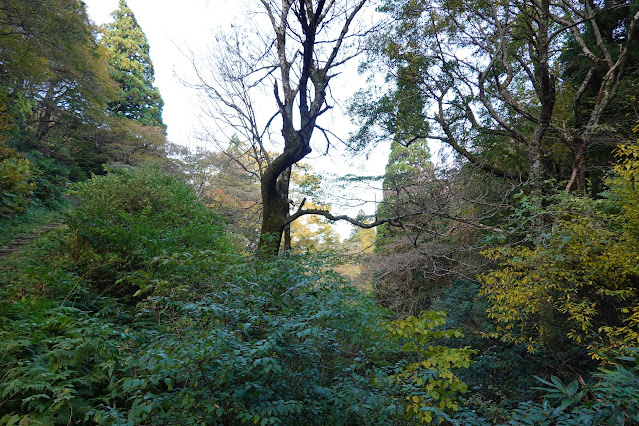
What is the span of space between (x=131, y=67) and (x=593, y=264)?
71.5ft

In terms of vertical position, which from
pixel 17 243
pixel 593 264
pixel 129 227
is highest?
pixel 129 227

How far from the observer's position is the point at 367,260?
10281 millimetres

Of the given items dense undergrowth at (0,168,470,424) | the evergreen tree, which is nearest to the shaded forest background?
dense undergrowth at (0,168,470,424)

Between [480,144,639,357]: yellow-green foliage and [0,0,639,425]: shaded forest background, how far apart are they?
38mm

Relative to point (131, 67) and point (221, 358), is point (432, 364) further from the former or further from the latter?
point (131, 67)

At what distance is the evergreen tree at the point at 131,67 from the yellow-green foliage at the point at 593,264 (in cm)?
1877

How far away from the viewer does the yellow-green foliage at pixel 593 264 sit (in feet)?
12.1

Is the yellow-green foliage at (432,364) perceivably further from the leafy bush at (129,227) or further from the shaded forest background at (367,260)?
the leafy bush at (129,227)

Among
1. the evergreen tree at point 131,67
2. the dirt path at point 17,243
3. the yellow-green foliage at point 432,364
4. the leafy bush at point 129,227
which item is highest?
the evergreen tree at point 131,67

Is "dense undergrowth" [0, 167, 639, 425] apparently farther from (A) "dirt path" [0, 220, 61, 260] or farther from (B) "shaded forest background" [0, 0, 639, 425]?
(A) "dirt path" [0, 220, 61, 260]

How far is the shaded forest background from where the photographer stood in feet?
6.83

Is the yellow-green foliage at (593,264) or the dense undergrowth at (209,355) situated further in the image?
the yellow-green foliage at (593,264)

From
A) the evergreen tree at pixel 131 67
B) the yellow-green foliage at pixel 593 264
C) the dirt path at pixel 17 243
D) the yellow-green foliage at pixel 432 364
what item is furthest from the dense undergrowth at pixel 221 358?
the evergreen tree at pixel 131 67

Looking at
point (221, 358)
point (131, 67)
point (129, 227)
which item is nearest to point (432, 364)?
point (221, 358)
